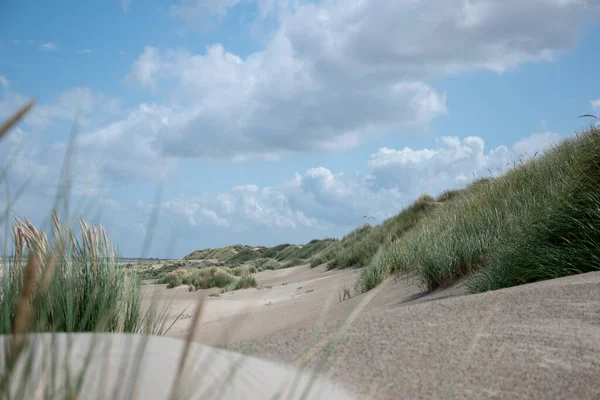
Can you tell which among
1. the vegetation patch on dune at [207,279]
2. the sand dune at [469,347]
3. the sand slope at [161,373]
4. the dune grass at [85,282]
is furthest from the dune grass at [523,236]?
the vegetation patch on dune at [207,279]

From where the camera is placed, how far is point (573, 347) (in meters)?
2.54

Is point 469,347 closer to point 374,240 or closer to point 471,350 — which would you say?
point 471,350

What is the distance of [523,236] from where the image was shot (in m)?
5.09

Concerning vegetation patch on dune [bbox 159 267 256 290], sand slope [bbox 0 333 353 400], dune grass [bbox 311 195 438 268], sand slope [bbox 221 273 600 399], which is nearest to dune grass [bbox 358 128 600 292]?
sand slope [bbox 221 273 600 399]

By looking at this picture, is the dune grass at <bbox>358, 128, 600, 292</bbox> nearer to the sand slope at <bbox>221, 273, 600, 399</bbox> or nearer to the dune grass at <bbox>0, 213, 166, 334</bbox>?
the sand slope at <bbox>221, 273, 600, 399</bbox>

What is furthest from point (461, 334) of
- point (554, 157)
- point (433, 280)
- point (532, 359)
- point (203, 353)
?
point (554, 157)

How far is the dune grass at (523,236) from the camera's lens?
15.4 feet

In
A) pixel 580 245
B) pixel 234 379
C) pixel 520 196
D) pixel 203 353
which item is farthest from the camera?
pixel 520 196

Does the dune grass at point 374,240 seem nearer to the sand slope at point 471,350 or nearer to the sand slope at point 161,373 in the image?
the sand slope at point 471,350

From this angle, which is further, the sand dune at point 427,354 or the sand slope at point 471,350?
the sand slope at point 471,350

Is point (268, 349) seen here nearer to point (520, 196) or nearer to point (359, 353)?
point (359, 353)

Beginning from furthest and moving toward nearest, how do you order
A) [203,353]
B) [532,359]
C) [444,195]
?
[444,195], [532,359], [203,353]

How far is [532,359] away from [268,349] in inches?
46.6

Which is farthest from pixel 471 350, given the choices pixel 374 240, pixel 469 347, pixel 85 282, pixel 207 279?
pixel 374 240
